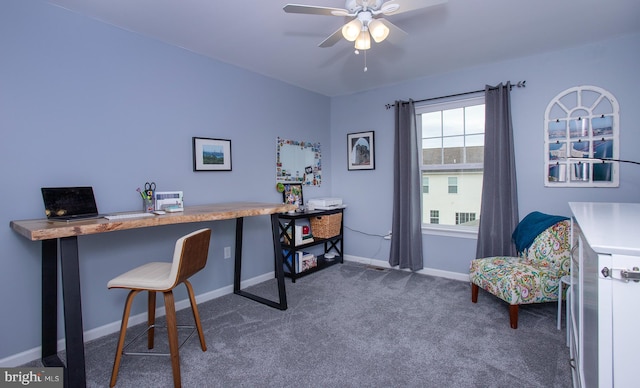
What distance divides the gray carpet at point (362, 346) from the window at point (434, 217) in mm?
958

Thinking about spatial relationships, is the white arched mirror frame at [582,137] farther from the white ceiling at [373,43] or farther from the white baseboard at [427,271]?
the white baseboard at [427,271]

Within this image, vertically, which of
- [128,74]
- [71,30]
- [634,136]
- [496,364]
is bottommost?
[496,364]

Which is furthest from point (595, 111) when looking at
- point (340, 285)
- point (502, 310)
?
point (340, 285)

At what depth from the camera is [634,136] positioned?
8.51ft

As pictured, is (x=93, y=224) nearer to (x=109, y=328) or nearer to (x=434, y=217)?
(x=109, y=328)

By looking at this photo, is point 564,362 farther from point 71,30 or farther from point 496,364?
point 71,30

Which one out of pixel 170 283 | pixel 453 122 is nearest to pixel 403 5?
pixel 170 283

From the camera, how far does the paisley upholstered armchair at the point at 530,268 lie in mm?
2326

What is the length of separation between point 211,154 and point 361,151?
199cm

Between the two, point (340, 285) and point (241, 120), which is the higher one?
point (241, 120)

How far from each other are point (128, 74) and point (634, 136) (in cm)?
406

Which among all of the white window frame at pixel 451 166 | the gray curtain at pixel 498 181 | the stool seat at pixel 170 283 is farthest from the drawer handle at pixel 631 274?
the white window frame at pixel 451 166

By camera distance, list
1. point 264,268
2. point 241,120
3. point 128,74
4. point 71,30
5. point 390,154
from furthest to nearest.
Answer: point 390,154, point 264,268, point 241,120, point 128,74, point 71,30

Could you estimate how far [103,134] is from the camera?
2252 millimetres
